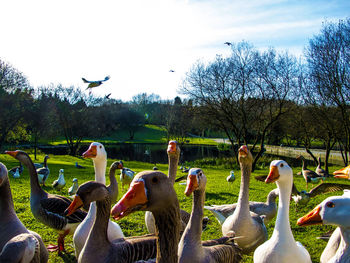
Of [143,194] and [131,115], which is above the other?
[131,115]

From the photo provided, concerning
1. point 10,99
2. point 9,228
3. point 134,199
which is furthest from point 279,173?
point 10,99

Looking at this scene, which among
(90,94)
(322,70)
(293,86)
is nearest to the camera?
(322,70)

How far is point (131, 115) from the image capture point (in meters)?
61.5

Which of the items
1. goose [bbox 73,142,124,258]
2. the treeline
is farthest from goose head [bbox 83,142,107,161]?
the treeline

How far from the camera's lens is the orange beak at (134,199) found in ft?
5.82

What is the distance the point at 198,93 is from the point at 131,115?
41.4 m

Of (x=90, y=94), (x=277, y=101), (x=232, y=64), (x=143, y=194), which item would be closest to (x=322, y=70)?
(x=277, y=101)

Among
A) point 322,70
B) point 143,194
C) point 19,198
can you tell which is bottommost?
point 19,198

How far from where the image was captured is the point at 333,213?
2.50 m

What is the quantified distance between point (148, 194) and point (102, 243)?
1527mm

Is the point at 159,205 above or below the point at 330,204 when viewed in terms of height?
above

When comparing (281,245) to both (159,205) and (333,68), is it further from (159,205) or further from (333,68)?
(333,68)

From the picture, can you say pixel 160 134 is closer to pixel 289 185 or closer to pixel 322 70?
pixel 322 70

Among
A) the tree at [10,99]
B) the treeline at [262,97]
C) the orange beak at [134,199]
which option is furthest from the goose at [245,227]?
the tree at [10,99]
